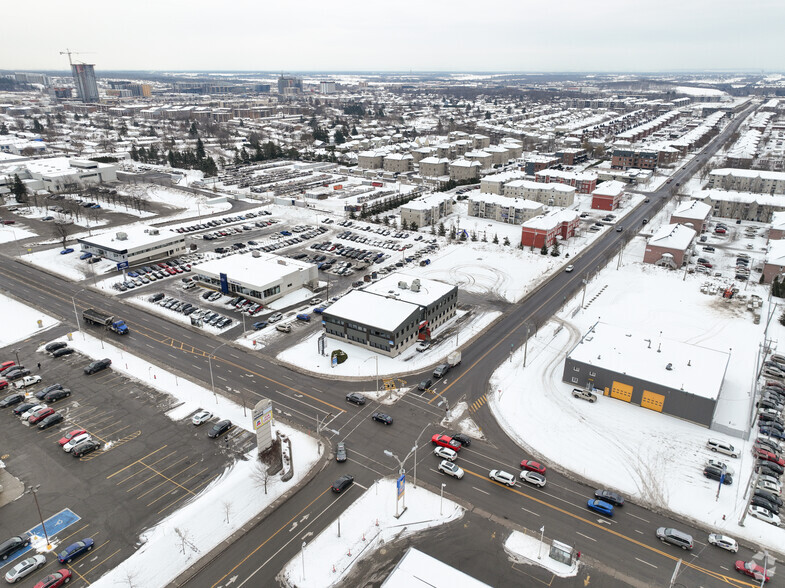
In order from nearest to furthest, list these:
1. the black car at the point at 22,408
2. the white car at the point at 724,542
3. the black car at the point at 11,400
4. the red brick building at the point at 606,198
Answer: the white car at the point at 724,542, the black car at the point at 22,408, the black car at the point at 11,400, the red brick building at the point at 606,198

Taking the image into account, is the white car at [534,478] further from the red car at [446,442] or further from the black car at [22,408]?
the black car at [22,408]

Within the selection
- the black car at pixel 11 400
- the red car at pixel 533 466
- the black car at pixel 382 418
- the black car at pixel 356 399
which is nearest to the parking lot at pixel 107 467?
the black car at pixel 11 400

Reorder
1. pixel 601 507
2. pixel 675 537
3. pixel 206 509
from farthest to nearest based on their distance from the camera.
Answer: pixel 601 507 < pixel 206 509 < pixel 675 537

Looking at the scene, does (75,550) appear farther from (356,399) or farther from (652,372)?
(652,372)

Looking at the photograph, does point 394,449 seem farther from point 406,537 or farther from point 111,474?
point 111,474

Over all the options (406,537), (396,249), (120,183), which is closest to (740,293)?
(396,249)

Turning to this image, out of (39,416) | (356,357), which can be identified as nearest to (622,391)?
(356,357)
